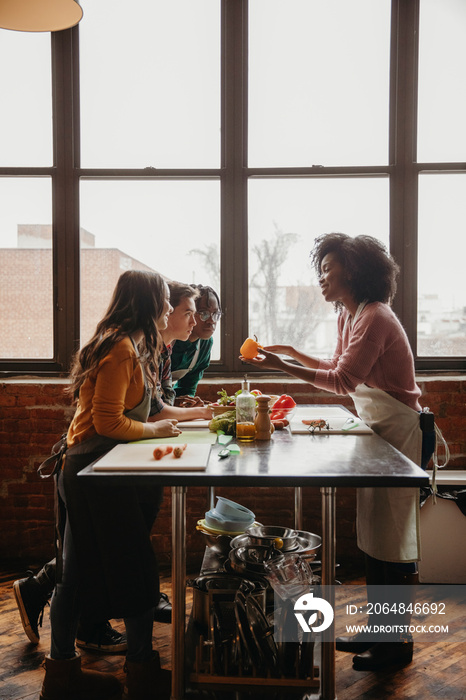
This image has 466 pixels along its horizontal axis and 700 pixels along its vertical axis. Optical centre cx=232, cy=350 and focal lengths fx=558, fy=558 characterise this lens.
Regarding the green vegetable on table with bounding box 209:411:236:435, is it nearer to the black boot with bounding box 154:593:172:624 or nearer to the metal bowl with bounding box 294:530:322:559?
the metal bowl with bounding box 294:530:322:559

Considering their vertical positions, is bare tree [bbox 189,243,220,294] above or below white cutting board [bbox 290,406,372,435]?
above

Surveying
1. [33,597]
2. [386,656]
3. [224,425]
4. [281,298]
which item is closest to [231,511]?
[224,425]

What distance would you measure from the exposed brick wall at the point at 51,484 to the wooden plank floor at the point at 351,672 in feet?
2.63

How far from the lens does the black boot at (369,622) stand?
236 cm

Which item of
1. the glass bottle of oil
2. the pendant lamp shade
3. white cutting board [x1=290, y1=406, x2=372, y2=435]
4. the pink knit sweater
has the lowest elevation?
white cutting board [x1=290, y1=406, x2=372, y2=435]

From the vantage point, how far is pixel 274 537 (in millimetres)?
2209

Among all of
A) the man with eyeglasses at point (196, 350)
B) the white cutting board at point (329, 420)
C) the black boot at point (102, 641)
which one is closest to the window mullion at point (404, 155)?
the white cutting board at point (329, 420)

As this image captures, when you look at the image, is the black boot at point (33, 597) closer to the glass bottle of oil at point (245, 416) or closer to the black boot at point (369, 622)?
the glass bottle of oil at point (245, 416)

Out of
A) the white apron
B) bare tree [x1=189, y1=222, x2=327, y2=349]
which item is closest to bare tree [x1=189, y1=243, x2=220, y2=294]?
bare tree [x1=189, y1=222, x2=327, y2=349]

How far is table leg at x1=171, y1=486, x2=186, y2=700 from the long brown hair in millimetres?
510

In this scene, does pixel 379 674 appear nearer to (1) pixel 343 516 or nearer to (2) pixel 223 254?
(1) pixel 343 516

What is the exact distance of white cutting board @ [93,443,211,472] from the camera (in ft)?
5.40

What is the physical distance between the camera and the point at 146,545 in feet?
6.16

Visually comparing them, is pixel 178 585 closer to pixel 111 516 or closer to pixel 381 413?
pixel 111 516
